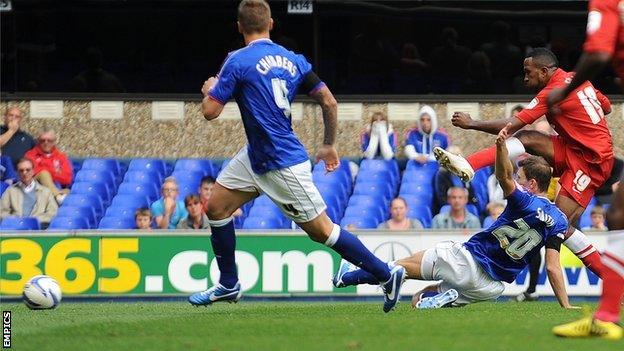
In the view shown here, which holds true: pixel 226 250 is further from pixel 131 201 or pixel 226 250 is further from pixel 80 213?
pixel 131 201

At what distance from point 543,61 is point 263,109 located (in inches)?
117

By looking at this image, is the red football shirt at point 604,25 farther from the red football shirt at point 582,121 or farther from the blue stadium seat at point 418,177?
the blue stadium seat at point 418,177

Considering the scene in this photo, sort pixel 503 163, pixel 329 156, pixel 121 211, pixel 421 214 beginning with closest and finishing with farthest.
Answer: pixel 329 156 < pixel 503 163 < pixel 421 214 < pixel 121 211

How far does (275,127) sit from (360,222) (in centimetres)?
782

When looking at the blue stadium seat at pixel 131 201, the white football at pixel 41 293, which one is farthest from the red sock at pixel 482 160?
the blue stadium seat at pixel 131 201

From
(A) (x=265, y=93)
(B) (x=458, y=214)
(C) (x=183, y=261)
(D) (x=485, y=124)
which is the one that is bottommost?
(C) (x=183, y=261)

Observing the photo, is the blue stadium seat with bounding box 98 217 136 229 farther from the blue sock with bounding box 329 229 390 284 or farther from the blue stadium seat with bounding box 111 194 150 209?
the blue sock with bounding box 329 229 390 284

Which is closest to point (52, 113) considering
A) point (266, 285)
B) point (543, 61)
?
point (266, 285)

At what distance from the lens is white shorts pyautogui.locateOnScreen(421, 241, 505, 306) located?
11695mm

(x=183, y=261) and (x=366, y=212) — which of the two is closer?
(x=183, y=261)

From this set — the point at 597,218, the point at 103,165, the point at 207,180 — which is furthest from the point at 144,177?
the point at 597,218

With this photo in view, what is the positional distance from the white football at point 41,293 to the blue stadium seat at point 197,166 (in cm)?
761

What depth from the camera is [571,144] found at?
40.4 feet

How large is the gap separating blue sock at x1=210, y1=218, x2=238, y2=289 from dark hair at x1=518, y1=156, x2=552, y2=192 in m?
2.61
